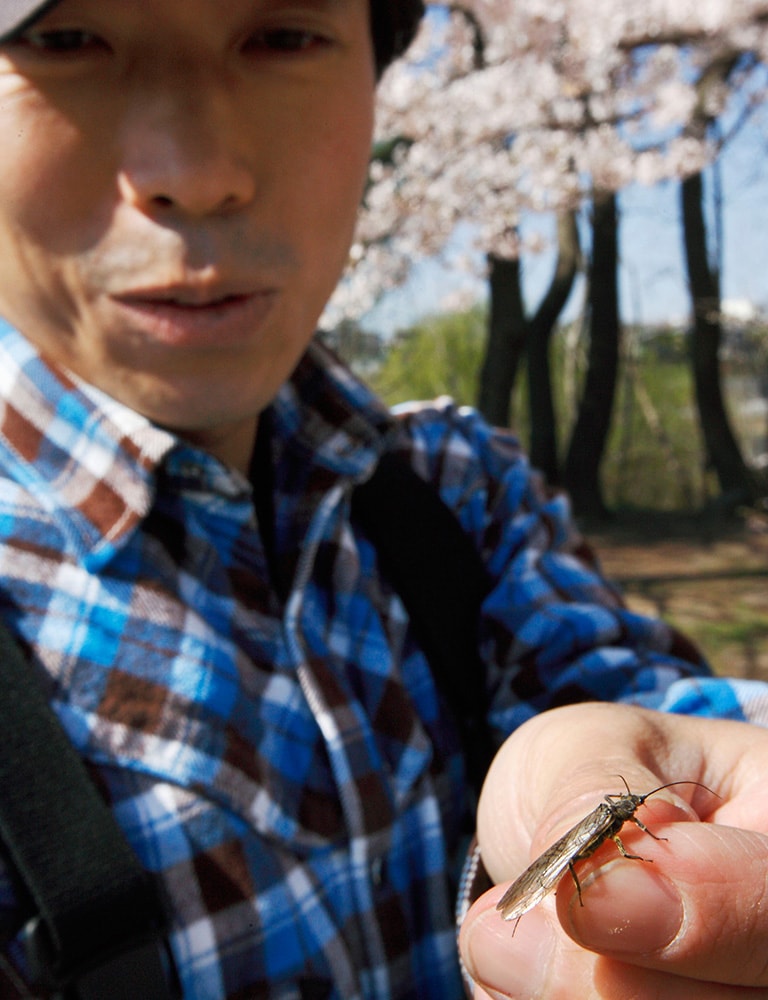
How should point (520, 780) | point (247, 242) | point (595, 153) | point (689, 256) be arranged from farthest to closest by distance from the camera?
point (689, 256)
point (595, 153)
point (247, 242)
point (520, 780)

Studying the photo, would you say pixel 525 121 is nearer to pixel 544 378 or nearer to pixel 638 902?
pixel 544 378

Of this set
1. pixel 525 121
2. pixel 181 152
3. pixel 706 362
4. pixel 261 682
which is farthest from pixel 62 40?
pixel 706 362

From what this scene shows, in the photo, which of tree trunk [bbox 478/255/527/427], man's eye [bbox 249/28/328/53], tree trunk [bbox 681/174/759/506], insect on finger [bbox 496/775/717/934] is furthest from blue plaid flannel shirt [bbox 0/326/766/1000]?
tree trunk [bbox 681/174/759/506]

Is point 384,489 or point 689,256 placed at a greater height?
point 689,256

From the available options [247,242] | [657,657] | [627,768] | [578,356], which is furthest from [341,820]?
[578,356]

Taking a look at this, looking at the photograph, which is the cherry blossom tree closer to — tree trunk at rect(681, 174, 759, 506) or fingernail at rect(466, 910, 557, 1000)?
tree trunk at rect(681, 174, 759, 506)

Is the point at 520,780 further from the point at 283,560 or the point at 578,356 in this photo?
the point at 578,356

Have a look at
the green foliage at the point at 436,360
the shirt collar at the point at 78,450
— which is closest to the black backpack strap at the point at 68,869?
the shirt collar at the point at 78,450
